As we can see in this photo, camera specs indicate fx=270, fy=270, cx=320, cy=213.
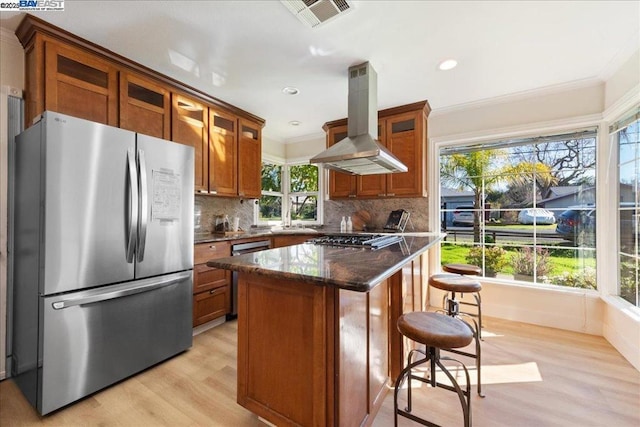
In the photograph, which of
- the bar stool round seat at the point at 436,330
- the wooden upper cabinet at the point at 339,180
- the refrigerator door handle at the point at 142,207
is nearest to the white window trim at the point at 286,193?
the wooden upper cabinet at the point at 339,180

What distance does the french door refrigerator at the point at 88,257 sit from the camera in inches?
64.7

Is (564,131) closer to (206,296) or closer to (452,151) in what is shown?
(452,151)

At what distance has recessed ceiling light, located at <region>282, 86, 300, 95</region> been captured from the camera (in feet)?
9.70

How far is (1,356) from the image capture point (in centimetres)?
199

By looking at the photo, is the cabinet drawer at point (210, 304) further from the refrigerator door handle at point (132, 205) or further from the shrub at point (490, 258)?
the shrub at point (490, 258)

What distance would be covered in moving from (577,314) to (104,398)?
4250 millimetres

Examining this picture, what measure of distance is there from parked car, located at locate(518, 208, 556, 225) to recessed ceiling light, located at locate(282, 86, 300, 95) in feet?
9.63

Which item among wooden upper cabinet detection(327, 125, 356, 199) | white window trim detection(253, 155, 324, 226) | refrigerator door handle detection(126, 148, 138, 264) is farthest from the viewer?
white window trim detection(253, 155, 324, 226)

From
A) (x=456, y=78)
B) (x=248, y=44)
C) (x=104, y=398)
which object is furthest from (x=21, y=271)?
(x=456, y=78)

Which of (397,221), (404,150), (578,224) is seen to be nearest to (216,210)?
(397,221)

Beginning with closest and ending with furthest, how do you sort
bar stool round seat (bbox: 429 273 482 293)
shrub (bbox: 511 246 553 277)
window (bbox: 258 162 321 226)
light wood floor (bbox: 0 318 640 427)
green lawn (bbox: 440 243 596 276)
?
light wood floor (bbox: 0 318 640 427) → bar stool round seat (bbox: 429 273 482 293) → green lawn (bbox: 440 243 596 276) → shrub (bbox: 511 246 553 277) → window (bbox: 258 162 321 226)

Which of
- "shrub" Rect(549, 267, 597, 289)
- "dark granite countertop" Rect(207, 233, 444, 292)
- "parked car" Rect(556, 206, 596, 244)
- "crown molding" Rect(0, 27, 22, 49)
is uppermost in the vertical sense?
"crown molding" Rect(0, 27, 22, 49)

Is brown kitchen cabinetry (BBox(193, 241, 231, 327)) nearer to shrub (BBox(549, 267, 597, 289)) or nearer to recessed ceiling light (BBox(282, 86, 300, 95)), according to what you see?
recessed ceiling light (BBox(282, 86, 300, 95))

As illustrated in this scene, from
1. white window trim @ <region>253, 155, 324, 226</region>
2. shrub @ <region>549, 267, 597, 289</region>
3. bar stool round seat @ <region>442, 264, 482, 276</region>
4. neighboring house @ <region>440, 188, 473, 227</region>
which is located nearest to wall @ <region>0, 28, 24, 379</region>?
white window trim @ <region>253, 155, 324, 226</region>
